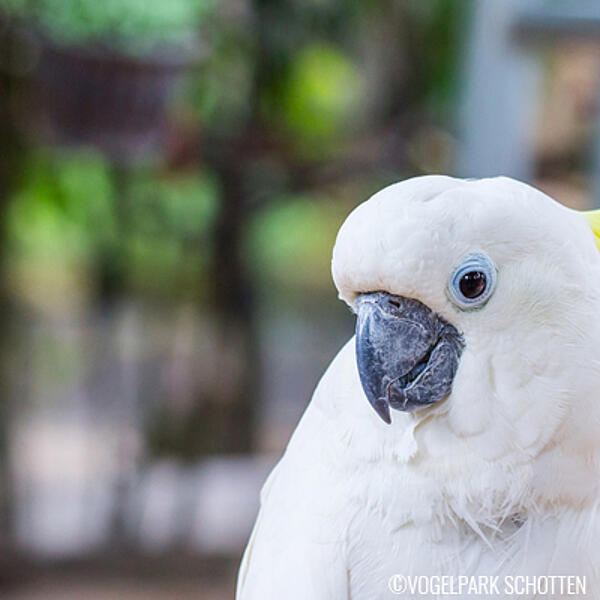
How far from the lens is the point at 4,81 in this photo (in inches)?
98.2

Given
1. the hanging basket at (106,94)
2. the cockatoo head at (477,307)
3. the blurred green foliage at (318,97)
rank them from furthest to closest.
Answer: the blurred green foliage at (318,97), the hanging basket at (106,94), the cockatoo head at (477,307)

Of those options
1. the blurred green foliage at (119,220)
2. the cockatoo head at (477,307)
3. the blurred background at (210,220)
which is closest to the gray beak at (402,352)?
the cockatoo head at (477,307)

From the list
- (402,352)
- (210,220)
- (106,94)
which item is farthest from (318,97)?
(402,352)

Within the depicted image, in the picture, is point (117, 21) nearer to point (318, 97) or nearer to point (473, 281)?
point (318, 97)

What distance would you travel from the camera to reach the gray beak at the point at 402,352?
2.75 feet

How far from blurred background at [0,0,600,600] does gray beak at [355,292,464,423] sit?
5.19 ft

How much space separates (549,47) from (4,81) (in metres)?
1.49

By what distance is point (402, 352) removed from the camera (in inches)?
33.2

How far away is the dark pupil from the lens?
81 cm

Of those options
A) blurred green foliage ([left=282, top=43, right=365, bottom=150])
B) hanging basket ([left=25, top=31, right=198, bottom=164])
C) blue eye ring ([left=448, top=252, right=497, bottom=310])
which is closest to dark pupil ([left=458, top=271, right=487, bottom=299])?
blue eye ring ([left=448, top=252, right=497, bottom=310])

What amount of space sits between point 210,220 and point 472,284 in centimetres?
216

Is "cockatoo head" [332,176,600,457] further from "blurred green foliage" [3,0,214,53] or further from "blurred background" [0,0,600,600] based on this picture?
"blurred background" [0,0,600,600]

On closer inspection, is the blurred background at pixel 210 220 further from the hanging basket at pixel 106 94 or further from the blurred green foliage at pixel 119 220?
the hanging basket at pixel 106 94

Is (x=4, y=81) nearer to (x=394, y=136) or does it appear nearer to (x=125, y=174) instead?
(x=125, y=174)
